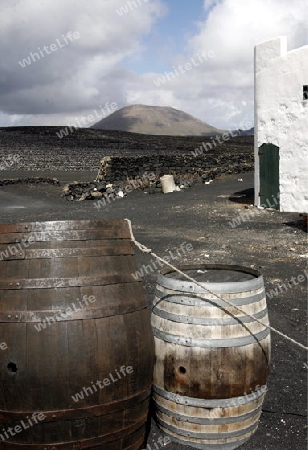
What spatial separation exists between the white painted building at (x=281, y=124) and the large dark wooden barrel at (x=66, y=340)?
1206cm

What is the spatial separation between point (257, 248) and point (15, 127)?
3232 centimetres

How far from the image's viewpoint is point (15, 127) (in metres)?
38.2

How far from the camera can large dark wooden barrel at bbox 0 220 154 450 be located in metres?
2.79

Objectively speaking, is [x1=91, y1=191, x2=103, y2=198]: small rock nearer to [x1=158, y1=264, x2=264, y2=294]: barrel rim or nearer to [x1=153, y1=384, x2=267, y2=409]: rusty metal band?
[x1=158, y1=264, x2=264, y2=294]: barrel rim

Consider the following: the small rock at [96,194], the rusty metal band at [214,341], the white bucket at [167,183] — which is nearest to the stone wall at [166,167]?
the white bucket at [167,183]

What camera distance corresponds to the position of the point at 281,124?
14398mm

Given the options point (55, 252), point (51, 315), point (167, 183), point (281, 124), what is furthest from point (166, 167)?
point (51, 315)

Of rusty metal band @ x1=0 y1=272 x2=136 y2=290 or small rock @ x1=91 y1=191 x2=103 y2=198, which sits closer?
rusty metal band @ x1=0 y1=272 x2=136 y2=290

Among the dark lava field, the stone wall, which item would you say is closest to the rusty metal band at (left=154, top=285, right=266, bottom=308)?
the stone wall

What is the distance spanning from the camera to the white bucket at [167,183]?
2058 cm

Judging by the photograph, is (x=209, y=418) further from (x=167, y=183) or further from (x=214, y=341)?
(x=167, y=183)

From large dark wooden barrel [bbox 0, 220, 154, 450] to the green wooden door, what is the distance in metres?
12.5

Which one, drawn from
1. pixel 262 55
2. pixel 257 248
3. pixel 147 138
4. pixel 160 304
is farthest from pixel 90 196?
pixel 147 138

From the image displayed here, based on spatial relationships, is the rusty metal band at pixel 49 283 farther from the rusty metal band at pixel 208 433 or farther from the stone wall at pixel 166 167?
the stone wall at pixel 166 167
